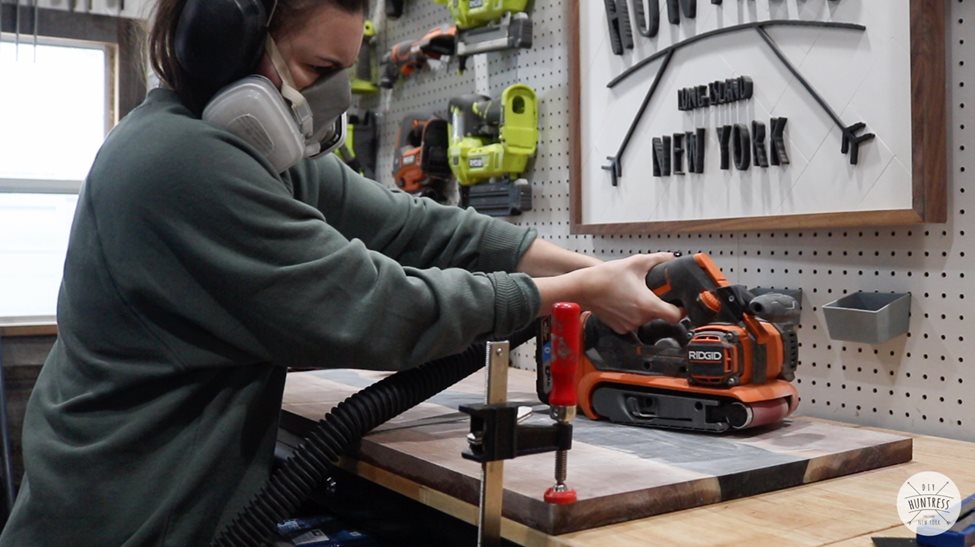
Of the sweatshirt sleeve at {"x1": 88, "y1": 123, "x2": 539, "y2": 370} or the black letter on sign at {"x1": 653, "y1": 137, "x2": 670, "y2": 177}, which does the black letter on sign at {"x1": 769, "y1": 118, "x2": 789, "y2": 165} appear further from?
the sweatshirt sleeve at {"x1": 88, "y1": 123, "x2": 539, "y2": 370}

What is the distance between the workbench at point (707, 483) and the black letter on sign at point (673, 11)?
896 millimetres

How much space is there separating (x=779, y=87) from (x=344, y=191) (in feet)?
2.82

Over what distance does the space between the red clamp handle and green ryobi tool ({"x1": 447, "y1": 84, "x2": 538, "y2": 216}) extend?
139cm

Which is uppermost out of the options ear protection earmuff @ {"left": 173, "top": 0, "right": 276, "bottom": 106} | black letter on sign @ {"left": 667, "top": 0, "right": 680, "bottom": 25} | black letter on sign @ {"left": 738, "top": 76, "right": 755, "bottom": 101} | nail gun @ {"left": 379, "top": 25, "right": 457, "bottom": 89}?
nail gun @ {"left": 379, "top": 25, "right": 457, "bottom": 89}

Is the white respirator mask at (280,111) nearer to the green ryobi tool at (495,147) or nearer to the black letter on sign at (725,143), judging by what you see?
the black letter on sign at (725,143)

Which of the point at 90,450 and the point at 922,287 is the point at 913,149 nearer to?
the point at 922,287

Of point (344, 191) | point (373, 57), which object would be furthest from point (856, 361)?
point (373, 57)

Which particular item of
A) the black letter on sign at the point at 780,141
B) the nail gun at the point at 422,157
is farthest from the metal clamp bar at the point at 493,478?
the nail gun at the point at 422,157

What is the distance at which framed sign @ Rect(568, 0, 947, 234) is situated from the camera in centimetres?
152

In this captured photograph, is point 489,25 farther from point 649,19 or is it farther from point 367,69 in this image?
point 367,69

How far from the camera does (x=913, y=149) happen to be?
1.50 metres

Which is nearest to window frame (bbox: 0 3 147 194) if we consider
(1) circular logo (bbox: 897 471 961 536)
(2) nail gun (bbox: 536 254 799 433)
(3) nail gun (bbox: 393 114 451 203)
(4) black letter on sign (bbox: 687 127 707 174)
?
(3) nail gun (bbox: 393 114 451 203)

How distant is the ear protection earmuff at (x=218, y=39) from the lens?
1.12 meters

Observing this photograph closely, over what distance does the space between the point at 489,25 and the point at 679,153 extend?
0.81 metres
